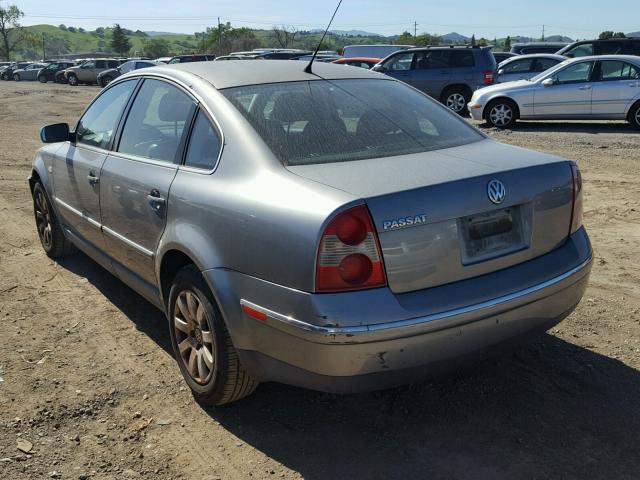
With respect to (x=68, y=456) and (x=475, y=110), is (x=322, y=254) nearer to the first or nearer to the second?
(x=68, y=456)

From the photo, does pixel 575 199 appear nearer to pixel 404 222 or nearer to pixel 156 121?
pixel 404 222

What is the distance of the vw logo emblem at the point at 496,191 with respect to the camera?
289 cm

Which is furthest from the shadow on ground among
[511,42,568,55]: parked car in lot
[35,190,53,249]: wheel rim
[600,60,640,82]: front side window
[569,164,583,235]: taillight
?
[511,42,568,55]: parked car in lot

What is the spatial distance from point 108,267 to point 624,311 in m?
3.54

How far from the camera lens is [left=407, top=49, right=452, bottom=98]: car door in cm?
1803

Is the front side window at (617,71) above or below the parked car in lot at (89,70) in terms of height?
below

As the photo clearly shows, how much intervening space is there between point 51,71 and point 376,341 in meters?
51.4

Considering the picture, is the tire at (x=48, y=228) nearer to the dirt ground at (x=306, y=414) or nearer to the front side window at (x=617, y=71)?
the dirt ground at (x=306, y=414)

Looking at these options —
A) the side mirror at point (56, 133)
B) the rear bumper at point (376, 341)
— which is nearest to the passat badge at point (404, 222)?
the rear bumper at point (376, 341)

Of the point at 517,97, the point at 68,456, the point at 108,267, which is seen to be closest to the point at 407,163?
the point at 68,456

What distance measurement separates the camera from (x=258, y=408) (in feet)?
11.3

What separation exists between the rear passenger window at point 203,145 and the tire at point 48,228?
2545 millimetres

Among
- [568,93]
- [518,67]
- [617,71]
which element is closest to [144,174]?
[568,93]

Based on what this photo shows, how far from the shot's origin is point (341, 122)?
3488 millimetres
